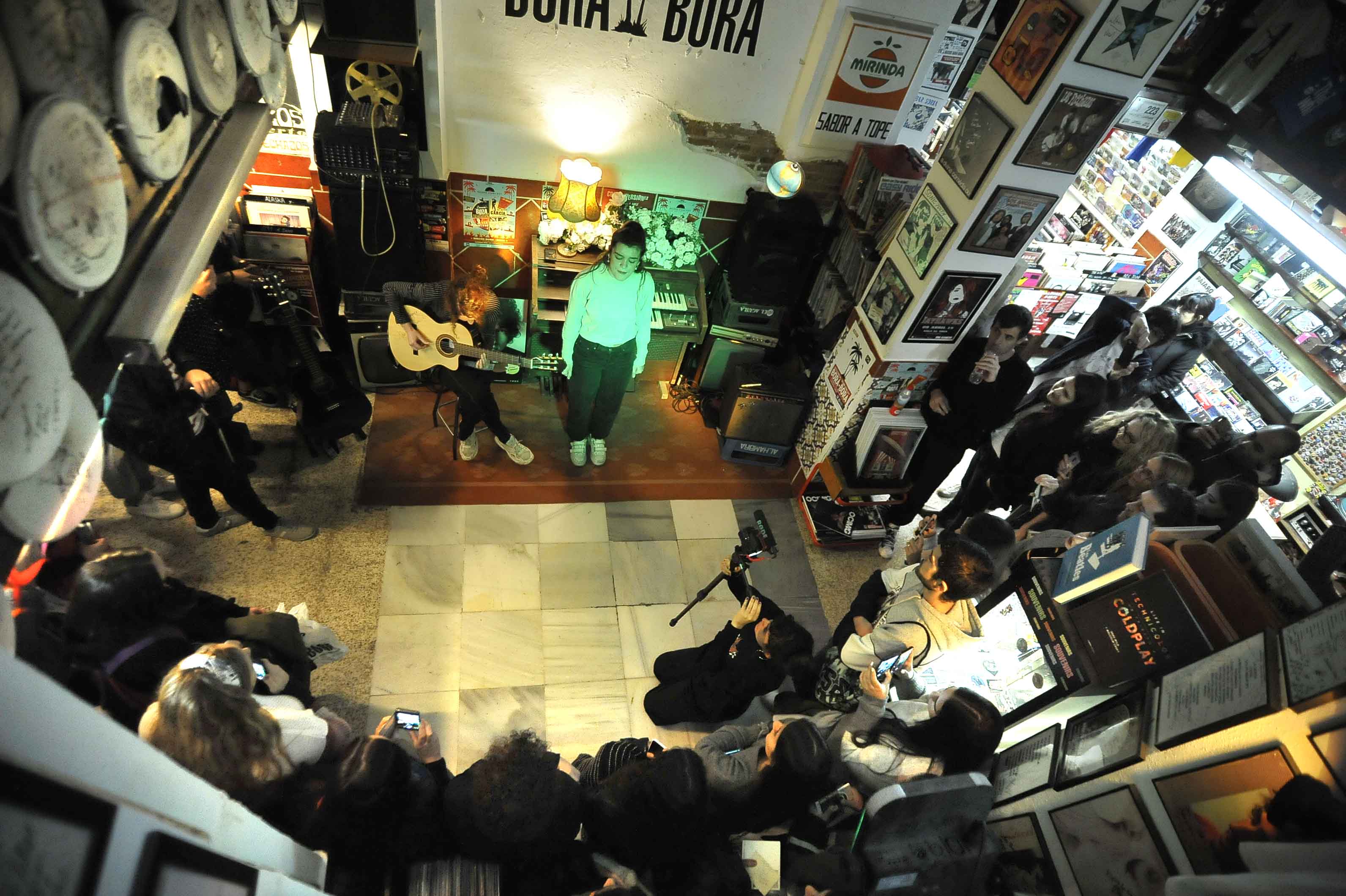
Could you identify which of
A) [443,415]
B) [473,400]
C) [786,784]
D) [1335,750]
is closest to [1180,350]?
[1335,750]

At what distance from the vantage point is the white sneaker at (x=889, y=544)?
4.70 m

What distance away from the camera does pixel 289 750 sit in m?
2.24

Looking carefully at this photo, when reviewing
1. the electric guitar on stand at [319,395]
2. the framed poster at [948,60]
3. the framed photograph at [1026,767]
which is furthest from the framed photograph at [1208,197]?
the electric guitar on stand at [319,395]

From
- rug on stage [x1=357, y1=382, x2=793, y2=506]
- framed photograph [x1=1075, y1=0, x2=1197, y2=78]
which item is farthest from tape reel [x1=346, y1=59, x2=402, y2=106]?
framed photograph [x1=1075, y1=0, x2=1197, y2=78]

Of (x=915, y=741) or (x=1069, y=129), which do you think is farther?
(x=1069, y=129)

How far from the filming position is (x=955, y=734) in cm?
Result: 242

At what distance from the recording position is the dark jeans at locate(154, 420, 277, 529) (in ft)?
10.8

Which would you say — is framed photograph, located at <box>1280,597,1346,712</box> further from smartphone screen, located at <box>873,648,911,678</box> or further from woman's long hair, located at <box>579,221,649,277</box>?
woman's long hair, located at <box>579,221,649,277</box>

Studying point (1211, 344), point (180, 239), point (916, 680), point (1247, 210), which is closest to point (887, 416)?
point (916, 680)

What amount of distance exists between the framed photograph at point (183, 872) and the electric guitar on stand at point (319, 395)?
3836 millimetres

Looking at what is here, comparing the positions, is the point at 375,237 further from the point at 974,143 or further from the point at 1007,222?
the point at 1007,222

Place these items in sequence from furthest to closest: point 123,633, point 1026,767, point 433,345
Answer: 1. point 433,345
2. point 1026,767
3. point 123,633

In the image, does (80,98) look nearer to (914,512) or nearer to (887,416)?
(887,416)

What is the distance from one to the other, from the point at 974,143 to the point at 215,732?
4174 mm
